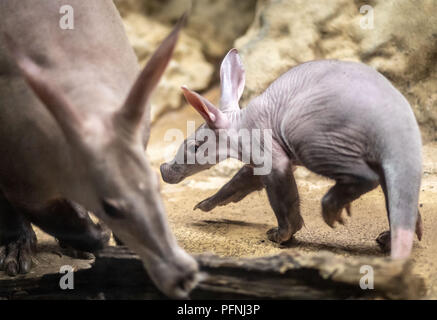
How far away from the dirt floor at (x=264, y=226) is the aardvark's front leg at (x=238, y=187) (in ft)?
0.59

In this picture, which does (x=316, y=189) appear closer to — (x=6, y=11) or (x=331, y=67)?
(x=331, y=67)

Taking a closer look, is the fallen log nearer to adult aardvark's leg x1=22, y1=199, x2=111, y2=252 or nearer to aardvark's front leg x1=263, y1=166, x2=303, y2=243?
adult aardvark's leg x1=22, y1=199, x2=111, y2=252

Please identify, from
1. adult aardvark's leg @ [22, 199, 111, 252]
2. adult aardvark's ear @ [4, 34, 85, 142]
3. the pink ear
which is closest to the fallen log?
adult aardvark's leg @ [22, 199, 111, 252]

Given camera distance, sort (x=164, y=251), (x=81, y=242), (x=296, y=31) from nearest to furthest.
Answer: (x=164, y=251)
(x=81, y=242)
(x=296, y=31)

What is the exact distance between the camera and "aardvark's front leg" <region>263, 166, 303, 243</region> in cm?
359

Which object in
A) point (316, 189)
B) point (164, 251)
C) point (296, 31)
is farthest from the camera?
point (296, 31)

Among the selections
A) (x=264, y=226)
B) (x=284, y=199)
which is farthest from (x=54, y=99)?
(x=264, y=226)

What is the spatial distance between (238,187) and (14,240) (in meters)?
1.65

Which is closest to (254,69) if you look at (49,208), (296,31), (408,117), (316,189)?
(296,31)

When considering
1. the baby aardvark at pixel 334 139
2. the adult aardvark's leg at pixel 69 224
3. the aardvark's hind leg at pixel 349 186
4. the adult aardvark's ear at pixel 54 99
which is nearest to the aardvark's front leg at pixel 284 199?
the baby aardvark at pixel 334 139

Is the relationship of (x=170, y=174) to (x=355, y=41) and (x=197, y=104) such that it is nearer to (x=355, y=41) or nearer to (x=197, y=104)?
(x=197, y=104)

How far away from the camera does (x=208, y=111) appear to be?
384 centimetres

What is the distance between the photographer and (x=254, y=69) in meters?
5.59
